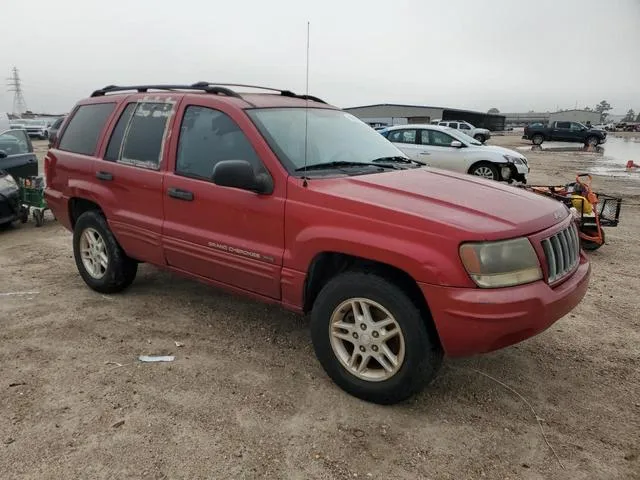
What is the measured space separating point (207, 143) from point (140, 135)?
2.66 ft

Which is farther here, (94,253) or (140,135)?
(94,253)

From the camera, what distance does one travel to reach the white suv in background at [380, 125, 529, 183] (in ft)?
40.2

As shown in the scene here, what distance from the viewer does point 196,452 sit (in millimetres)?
2703

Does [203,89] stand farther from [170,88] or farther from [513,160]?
[513,160]

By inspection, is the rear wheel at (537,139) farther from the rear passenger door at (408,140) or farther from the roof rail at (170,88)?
the roof rail at (170,88)

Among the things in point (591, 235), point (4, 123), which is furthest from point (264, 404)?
point (4, 123)

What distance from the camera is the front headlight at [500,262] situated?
276 cm

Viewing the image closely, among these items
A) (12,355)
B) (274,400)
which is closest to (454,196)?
(274,400)

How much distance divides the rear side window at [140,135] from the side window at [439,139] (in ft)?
31.1

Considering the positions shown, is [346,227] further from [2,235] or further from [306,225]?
[2,235]

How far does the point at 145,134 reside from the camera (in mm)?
4320

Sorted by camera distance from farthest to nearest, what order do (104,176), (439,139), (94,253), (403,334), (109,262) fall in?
(439,139) < (94,253) < (109,262) < (104,176) < (403,334)

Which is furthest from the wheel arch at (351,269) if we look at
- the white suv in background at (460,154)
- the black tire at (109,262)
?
the white suv in background at (460,154)

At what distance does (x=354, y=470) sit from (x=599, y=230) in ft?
18.3
